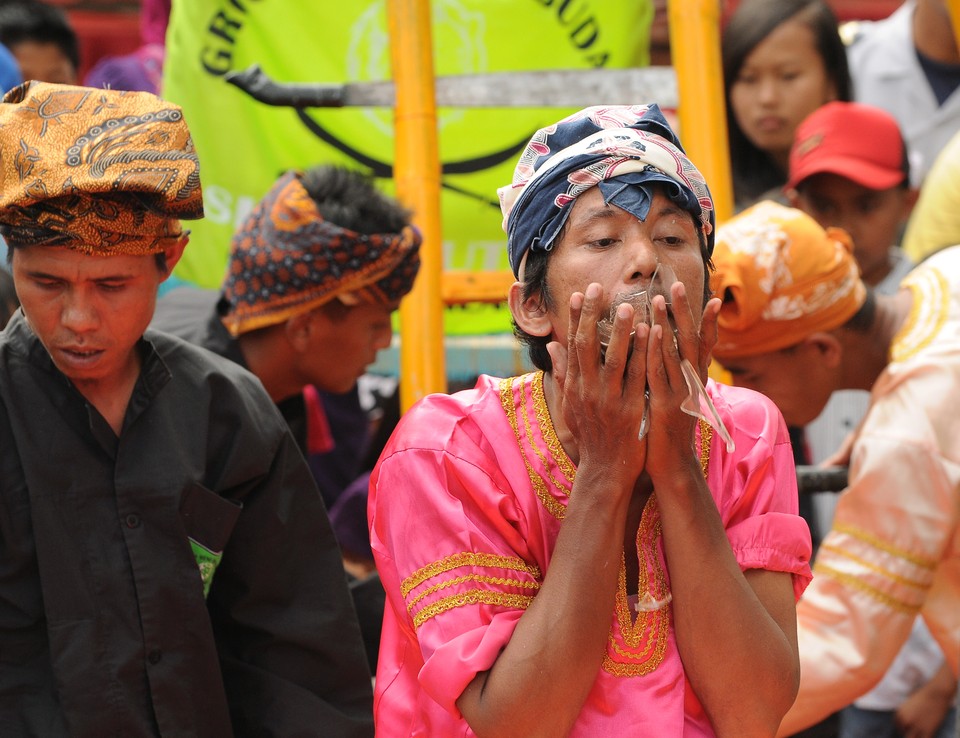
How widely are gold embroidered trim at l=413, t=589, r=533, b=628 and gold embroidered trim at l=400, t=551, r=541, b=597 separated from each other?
4cm

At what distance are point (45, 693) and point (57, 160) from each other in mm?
927

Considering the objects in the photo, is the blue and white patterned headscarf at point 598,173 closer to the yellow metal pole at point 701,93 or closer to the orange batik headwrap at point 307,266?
the yellow metal pole at point 701,93

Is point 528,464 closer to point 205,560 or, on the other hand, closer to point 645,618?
point 645,618

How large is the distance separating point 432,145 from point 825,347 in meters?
1.13

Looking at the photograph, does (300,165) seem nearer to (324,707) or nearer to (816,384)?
(816,384)

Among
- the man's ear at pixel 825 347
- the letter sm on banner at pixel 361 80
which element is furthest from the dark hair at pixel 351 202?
the man's ear at pixel 825 347

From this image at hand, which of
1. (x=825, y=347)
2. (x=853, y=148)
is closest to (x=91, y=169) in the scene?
(x=825, y=347)

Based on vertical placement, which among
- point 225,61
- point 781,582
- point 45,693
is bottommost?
point 45,693

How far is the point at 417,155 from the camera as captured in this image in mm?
3299

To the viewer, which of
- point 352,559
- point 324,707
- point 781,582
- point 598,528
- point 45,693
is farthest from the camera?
point 352,559

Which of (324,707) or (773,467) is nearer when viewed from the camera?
(773,467)

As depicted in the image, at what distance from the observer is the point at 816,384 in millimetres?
3379

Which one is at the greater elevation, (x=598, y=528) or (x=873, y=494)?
(x=598, y=528)

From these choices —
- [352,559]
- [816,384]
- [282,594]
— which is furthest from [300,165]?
[282,594]
